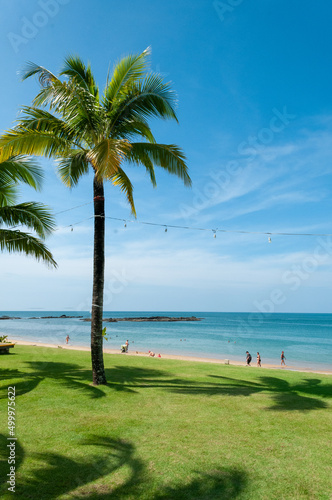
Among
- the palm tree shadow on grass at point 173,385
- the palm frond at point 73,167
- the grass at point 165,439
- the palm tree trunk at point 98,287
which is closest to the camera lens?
the grass at point 165,439

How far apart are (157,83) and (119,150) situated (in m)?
3.03

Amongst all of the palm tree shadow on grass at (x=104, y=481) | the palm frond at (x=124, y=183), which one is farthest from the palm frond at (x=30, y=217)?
the palm tree shadow on grass at (x=104, y=481)

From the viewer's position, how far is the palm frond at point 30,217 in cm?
1198

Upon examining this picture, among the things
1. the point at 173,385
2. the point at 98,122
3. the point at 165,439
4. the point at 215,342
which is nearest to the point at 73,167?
the point at 98,122

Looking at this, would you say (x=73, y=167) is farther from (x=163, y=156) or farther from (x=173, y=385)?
(x=173, y=385)

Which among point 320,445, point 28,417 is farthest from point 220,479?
point 28,417

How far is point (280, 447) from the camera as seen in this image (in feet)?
17.7

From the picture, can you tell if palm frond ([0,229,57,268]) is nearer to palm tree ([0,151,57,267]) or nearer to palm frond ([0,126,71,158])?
palm tree ([0,151,57,267])

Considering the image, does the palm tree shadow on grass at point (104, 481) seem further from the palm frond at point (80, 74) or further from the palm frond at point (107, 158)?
the palm frond at point (80, 74)

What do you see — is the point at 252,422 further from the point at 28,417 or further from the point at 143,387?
the point at 28,417

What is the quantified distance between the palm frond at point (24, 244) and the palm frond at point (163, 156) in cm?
460

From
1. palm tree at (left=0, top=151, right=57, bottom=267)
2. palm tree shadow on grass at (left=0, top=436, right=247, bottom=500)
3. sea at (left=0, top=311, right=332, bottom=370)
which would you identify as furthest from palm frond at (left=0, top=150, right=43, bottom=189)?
sea at (left=0, top=311, right=332, bottom=370)

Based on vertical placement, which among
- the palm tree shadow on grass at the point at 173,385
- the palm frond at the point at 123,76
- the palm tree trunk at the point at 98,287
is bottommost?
the palm tree shadow on grass at the point at 173,385

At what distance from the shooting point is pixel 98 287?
9.72m
